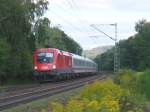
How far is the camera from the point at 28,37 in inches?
2712

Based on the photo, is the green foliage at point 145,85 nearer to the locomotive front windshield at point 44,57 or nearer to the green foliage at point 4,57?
the locomotive front windshield at point 44,57

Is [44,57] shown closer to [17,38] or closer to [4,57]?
[4,57]

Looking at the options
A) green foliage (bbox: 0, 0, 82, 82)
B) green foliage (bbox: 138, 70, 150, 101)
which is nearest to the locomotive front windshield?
green foliage (bbox: 0, 0, 82, 82)

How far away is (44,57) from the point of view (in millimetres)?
55875

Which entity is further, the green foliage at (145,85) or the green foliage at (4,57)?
the green foliage at (4,57)

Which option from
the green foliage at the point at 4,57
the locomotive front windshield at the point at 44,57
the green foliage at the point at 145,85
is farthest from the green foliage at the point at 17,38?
the green foliage at the point at 145,85

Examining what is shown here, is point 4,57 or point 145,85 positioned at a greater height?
point 4,57

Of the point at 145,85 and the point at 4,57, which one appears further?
the point at 4,57

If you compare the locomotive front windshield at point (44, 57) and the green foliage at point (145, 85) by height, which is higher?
the locomotive front windshield at point (44, 57)

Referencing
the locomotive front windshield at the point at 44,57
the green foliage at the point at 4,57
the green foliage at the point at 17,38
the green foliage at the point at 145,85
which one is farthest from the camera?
the green foliage at the point at 17,38

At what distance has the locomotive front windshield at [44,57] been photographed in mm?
55591

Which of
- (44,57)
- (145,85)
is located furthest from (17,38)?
(145,85)

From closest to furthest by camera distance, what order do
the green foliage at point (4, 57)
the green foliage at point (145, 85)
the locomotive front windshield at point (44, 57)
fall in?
1. the green foliage at point (145, 85)
2. the green foliage at point (4, 57)
3. the locomotive front windshield at point (44, 57)

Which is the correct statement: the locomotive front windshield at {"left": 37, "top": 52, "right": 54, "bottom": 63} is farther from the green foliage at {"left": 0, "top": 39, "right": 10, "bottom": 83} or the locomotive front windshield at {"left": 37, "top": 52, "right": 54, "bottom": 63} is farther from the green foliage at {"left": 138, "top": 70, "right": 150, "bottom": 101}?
the green foliage at {"left": 138, "top": 70, "right": 150, "bottom": 101}
